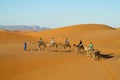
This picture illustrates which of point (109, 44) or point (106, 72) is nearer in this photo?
point (106, 72)

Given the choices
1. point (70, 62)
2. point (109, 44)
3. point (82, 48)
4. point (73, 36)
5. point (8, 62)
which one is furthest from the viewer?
point (73, 36)

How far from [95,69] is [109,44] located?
2267 centimetres

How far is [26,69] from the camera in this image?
18.0 metres

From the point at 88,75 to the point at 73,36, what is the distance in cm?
3836

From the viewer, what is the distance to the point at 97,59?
22.7 metres

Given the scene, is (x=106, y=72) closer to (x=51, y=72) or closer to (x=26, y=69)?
(x=51, y=72)

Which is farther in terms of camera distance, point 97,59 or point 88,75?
point 97,59

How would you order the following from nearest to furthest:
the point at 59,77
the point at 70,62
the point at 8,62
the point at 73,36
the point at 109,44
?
the point at 59,77 < the point at 8,62 < the point at 70,62 < the point at 109,44 < the point at 73,36

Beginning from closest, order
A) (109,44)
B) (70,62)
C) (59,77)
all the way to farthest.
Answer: (59,77)
(70,62)
(109,44)

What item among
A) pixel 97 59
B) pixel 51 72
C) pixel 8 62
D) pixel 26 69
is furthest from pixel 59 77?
pixel 97 59

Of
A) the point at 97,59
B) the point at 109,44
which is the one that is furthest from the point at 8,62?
the point at 109,44

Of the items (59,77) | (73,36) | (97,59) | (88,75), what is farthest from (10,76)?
(73,36)

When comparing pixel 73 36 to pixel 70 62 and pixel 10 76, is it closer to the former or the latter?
pixel 70 62

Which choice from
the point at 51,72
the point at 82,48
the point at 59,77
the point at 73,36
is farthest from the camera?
the point at 73,36
